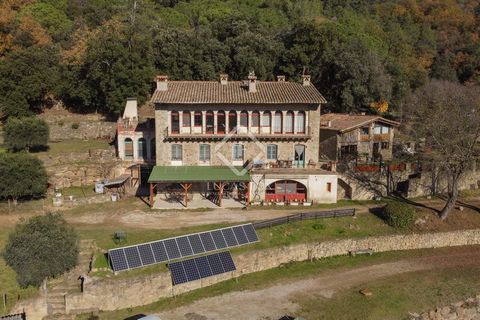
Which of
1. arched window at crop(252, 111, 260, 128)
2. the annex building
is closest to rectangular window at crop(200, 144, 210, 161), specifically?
the annex building

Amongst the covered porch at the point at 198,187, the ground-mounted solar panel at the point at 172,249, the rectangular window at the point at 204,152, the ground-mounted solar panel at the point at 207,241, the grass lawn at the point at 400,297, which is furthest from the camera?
the rectangular window at the point at 204,152

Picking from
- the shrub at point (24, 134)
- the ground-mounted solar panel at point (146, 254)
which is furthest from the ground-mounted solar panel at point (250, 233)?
the shrub at point (24, 134)

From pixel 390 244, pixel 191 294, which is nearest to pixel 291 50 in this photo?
pixel 390 244

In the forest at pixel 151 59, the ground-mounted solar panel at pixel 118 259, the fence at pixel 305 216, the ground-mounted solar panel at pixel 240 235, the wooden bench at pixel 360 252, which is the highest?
the forest at pixel 151 59

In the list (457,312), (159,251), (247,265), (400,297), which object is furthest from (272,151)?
(457,312)

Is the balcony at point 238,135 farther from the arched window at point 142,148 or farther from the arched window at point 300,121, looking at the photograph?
the arched window at point 142,148

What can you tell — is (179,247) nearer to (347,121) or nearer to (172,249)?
(172,249)
